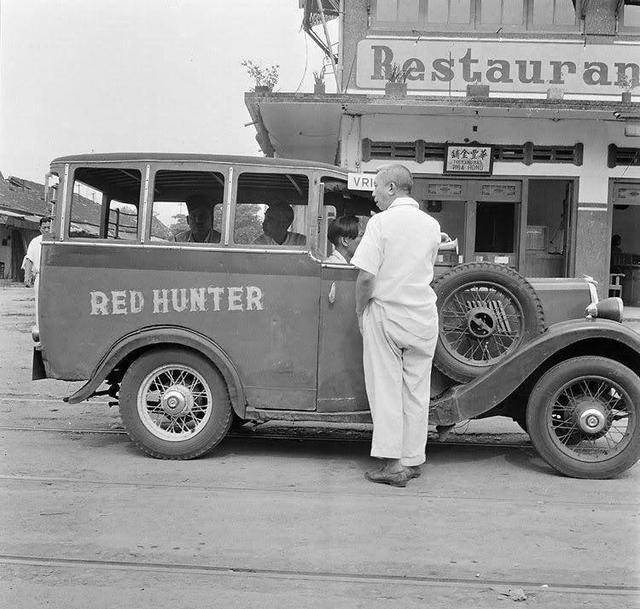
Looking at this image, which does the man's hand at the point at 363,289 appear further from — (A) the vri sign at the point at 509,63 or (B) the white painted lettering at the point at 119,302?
(A) the vri sign at the point at 509,63

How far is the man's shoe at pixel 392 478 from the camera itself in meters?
4.94

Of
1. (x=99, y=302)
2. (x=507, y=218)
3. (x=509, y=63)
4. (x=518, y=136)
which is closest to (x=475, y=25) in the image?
(x=509, y=63)

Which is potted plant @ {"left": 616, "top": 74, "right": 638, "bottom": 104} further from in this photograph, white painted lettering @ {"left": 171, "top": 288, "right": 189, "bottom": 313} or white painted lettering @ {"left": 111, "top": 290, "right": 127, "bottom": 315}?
white painted lettering @ {"left": 111, "top": 290, "right": 127, "bottom": 315}

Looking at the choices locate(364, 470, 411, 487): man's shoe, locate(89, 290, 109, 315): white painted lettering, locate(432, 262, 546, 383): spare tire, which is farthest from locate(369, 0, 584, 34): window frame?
locate(364, 470, 411, 487): man's shoe

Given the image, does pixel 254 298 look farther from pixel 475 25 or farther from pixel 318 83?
pixel 475 25

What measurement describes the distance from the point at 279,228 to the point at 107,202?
139cm

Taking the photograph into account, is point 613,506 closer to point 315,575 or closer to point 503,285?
point 503,285

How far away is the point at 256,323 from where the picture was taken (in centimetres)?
543

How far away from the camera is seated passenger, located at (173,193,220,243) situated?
560cm

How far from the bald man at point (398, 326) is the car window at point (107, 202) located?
1.84 m

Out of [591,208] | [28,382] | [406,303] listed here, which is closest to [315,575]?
[406,303]

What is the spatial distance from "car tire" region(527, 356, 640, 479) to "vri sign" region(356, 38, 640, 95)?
9482 mm

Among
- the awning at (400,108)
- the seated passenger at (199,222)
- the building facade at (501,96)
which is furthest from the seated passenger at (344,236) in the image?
the building facade at (501,96)

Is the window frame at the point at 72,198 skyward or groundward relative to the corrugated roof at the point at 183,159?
groundward
